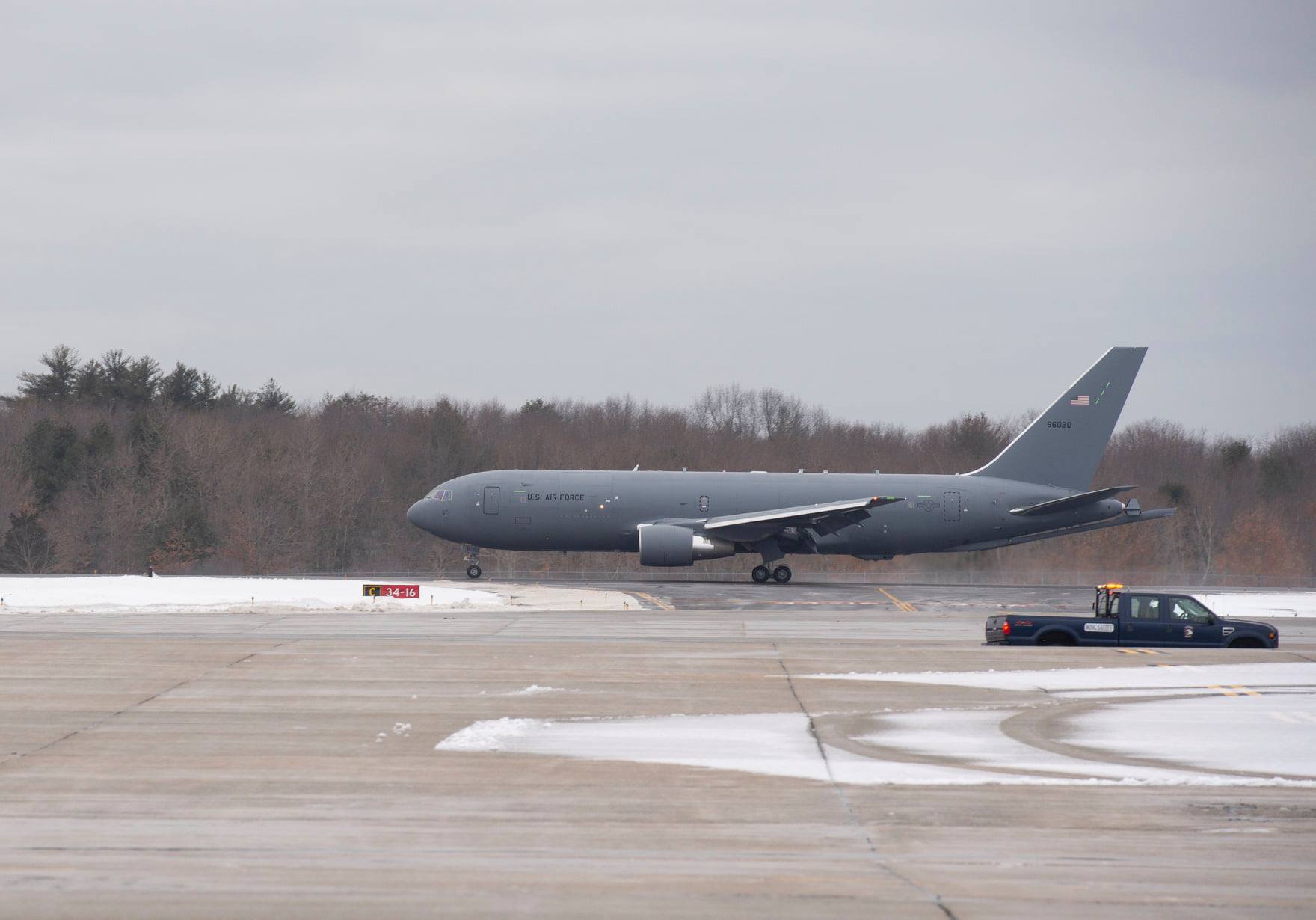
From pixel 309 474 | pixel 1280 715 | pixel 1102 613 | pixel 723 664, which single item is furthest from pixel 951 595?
pixel 309 474

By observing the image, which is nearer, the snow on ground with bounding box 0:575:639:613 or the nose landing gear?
the snow on ground with bounding box 0:575:639:613

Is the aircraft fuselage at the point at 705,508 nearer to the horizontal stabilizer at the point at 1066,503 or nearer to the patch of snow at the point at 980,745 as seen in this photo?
the horizontal stabilizer at the point at 1066,503

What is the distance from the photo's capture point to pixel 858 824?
11070 mm

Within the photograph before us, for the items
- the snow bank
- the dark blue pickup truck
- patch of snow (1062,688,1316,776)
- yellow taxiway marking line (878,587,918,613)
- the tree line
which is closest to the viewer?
patch of snow (1062,688,1316,776)

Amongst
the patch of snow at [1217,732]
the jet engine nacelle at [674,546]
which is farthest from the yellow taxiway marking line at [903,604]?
the patch of snow at [1217,732]

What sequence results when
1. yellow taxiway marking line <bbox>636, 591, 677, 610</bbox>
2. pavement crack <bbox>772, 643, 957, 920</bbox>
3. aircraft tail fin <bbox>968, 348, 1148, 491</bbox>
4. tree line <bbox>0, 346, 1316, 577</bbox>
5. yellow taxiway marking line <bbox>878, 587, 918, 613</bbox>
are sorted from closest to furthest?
1. pavement crack <bbox>772, 643, 957, 920</bbox>
2. yellow taxiway marking line <bbox>636, 591, 677, 610</bbox>
3. yellow taxiway marking line <bbox>878, 587, 918, 613</bbox>
4. aircraft tail fin <bbox>968, 348, 1148, 491</bbox>
5. tree line <bbox>0, 346, 1316, 577</bbox>

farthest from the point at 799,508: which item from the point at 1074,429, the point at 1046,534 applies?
the point at 1074,429

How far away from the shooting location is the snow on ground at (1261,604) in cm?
3619

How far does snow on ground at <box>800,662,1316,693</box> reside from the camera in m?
19.6

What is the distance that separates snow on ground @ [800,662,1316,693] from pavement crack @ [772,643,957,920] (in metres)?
2.88

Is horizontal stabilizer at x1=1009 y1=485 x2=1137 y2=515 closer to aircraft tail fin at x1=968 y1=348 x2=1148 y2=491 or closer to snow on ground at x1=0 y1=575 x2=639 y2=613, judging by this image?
aircraft tail fin at x1=968 y1=348 x2=1148 y2=491

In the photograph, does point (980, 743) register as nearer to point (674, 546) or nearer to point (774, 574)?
point (674, 546)

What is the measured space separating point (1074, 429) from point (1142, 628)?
2322 centimetres

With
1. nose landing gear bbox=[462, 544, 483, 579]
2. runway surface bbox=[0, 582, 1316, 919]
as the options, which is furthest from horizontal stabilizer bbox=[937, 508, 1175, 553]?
runway surface bbox=[0, 582, 1316, 919]
